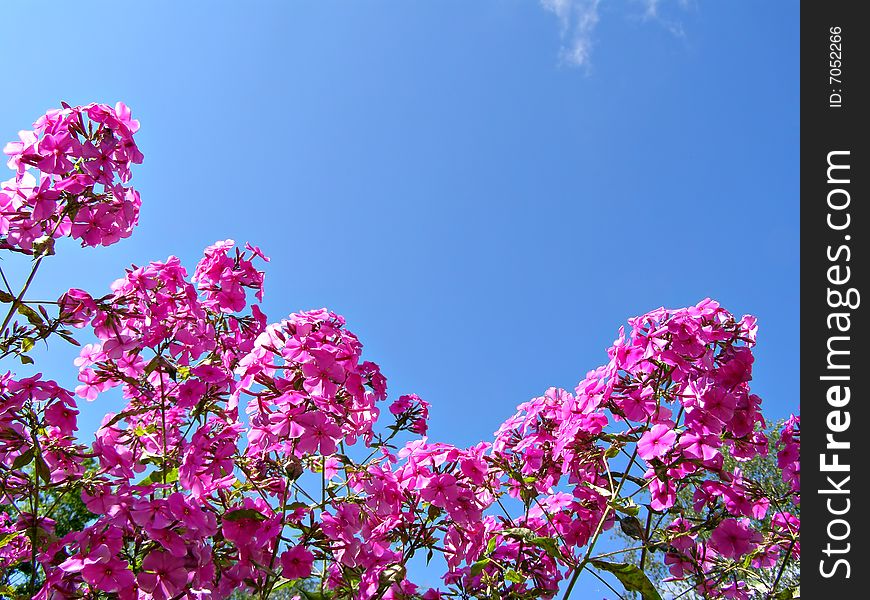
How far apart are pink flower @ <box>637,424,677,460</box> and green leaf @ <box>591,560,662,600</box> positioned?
504 millimetres

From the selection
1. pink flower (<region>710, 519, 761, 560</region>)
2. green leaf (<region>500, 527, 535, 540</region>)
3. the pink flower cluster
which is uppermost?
the pink flower cluster

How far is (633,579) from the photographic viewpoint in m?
2.83

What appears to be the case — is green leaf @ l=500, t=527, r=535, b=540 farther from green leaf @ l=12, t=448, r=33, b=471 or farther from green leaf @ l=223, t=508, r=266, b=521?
green leaf @ l=12, t=448, r=33, b=471

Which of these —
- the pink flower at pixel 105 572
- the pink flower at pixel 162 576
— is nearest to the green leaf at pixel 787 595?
the pink flower at pixel 162 576

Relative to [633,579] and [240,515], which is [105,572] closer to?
[240,515]

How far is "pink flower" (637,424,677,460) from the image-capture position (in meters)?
2.91

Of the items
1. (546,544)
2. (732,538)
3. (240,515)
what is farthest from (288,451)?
(732,538)

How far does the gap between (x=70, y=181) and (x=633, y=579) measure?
3.39 meters

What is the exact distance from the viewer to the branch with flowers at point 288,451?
2797mm

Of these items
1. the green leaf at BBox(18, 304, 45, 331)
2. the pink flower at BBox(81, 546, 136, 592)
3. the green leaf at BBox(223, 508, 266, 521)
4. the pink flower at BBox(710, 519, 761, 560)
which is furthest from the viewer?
the pink flower at BBox(710, 519, 761, 560)

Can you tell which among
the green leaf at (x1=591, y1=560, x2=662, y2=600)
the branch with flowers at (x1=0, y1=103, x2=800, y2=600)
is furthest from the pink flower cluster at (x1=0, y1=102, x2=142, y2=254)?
the green leaf at (x1=591, y1=560, x2=662, y2=600)
